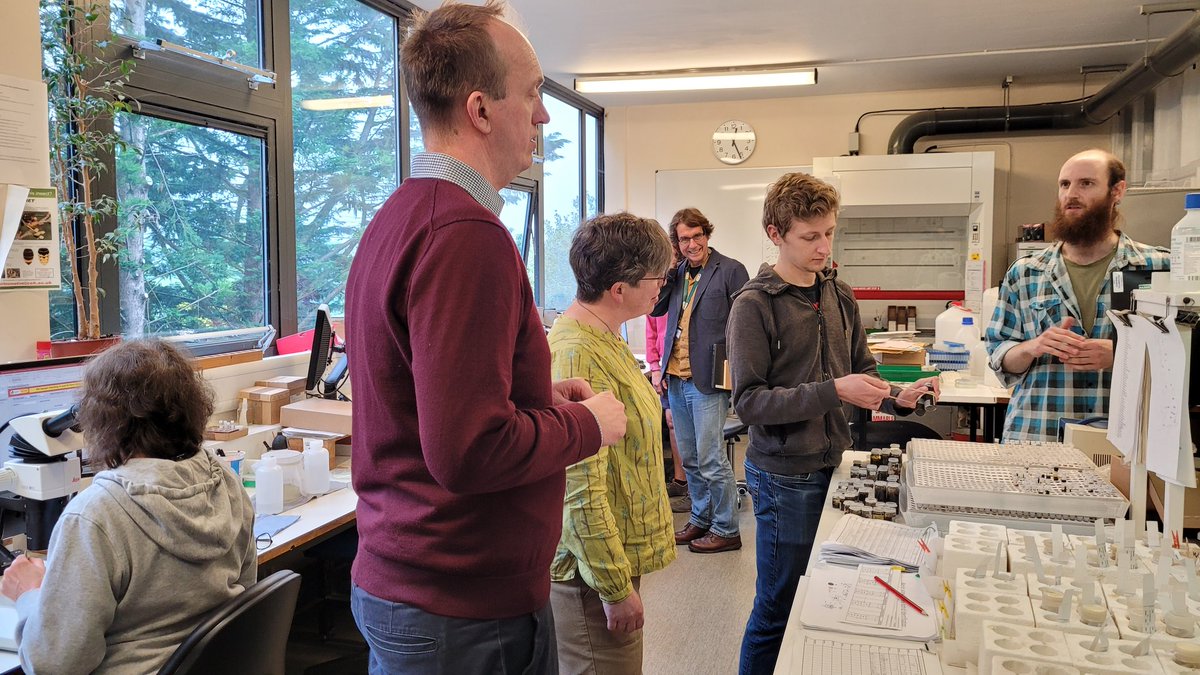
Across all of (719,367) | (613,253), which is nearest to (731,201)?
(719,367)

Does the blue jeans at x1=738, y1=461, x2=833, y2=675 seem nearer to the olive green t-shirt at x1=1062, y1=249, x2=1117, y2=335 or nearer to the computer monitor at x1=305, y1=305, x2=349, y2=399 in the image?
the olive green t-shirt at x1=1062, y1=249, x2=1117, y2=335

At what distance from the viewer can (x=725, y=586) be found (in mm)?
3805

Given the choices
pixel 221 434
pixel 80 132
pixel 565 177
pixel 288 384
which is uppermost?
pixel 565 177

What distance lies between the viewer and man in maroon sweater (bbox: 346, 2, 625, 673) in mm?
1028

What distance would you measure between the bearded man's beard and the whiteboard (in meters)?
4.75

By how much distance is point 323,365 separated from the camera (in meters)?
3.09

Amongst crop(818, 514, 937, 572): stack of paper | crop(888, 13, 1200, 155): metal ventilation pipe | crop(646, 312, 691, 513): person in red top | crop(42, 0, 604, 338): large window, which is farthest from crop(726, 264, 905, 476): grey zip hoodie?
crop(888, 13, 1200, 155): metal ventilation pipe

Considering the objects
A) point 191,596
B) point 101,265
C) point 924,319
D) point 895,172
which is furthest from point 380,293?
point 924,319

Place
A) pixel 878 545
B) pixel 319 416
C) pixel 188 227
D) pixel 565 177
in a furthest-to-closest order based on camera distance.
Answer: pixel 565 177 → pixel 188 227 → pixel 319 416 → pixel 878 545

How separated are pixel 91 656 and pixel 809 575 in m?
1.29

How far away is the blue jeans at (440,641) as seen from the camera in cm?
115

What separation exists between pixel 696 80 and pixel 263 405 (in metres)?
4.26

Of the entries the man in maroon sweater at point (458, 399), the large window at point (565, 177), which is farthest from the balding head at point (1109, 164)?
the large window at point (565, 177)

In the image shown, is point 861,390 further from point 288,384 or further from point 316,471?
point 288,384
